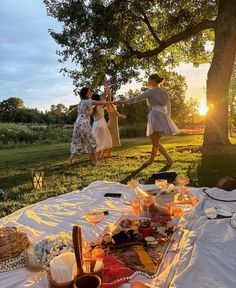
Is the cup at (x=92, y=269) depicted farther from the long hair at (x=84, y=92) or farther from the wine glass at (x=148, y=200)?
the long hair at (x=84, y=92)

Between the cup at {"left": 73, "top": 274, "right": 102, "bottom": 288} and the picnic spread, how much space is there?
0.9 inches

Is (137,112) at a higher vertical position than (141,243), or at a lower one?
higher

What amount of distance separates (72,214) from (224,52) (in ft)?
27.2

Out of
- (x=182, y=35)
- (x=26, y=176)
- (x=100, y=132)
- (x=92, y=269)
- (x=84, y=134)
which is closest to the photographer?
(x=92, y=269)

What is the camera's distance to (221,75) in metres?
10.8

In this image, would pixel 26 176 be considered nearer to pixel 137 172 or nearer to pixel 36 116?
pixel 137 172

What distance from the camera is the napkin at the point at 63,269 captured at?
8.03ft

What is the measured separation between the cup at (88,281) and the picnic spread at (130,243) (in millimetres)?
22

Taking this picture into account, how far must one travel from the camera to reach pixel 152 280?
2.81 metres

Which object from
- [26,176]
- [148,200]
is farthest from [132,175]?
[148,200]

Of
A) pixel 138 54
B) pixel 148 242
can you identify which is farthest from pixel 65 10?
pixel 148 242

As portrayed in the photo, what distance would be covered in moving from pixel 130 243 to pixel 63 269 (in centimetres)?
108

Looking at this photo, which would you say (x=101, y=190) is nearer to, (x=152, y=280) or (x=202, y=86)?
(x=152, y=280)

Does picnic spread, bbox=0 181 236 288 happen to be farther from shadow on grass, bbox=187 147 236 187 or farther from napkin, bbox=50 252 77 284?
shadow on grass, bbox=187 147 236 187
